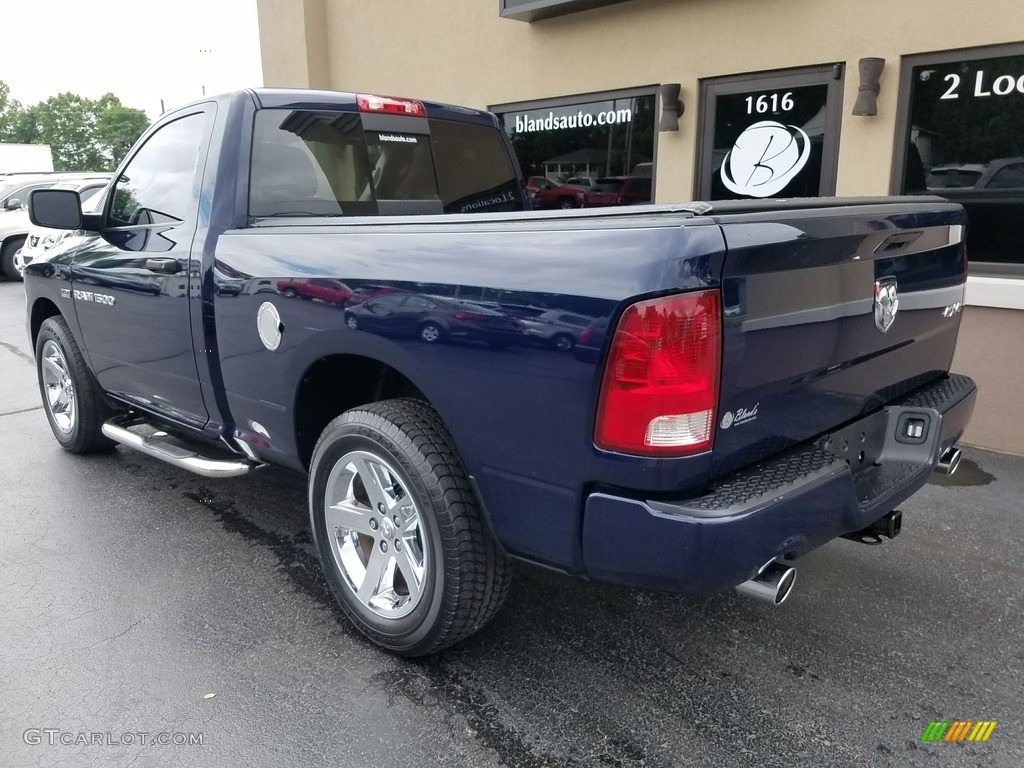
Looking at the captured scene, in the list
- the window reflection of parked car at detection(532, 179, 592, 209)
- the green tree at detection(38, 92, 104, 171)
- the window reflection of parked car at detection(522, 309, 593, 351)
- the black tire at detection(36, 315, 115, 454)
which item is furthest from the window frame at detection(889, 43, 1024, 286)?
the green tree at detection(38, 92, 104, 171)

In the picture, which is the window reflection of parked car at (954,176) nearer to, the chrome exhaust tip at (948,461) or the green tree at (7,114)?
the chrome exhaust tip at (948,461)

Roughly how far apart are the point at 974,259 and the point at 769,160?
64.1 inches

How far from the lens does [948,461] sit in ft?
10.4

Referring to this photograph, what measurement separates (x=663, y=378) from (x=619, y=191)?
222 inches

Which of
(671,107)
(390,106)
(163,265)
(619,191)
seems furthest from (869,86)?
(163,265)

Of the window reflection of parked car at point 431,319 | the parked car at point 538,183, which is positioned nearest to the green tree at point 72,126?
the parked car at point 538,183

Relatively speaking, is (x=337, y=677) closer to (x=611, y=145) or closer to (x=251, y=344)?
(x=251, y=344)

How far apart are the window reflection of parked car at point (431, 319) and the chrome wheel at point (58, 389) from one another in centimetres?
299

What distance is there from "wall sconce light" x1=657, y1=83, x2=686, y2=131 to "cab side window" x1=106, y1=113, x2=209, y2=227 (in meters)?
3.96

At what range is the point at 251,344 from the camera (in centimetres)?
320

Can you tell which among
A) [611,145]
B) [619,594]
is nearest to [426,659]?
[619,594]

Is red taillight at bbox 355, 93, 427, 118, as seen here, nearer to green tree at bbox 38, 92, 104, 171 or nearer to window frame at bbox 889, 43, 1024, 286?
window frame at bbox 889, 43, 1024, 286

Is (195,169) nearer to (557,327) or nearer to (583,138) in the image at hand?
(557,327)

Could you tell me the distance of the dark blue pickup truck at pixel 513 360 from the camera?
210cm
